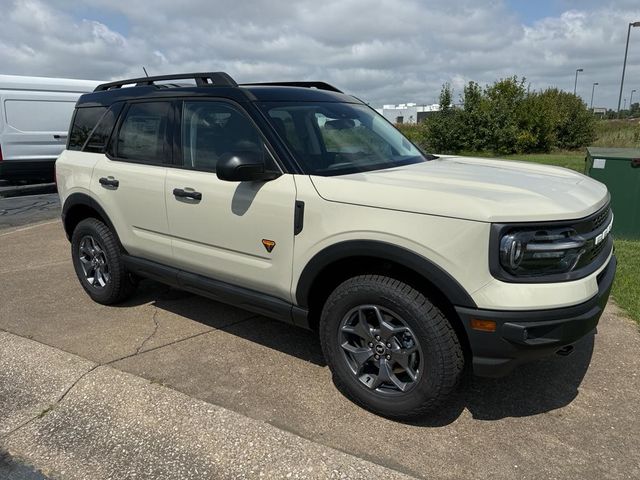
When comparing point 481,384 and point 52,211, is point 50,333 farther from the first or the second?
point 52,211

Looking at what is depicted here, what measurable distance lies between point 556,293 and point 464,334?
0.49 metres

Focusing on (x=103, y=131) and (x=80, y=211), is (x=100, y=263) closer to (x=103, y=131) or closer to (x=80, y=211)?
(x=80, y=211)

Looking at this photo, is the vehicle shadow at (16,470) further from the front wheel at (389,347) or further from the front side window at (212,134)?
the front side window at (212,134)

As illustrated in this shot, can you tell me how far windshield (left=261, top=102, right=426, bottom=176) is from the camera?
330cm

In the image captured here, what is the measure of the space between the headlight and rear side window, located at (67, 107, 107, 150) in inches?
141

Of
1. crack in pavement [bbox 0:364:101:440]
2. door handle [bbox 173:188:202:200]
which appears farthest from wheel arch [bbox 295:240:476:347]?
crack in pavement [bbox 0:364:101:440]

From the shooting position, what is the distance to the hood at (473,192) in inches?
97.8

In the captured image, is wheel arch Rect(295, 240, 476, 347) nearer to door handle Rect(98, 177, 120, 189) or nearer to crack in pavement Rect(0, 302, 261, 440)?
crack in pavement Rect(0, 302, 261, 440)

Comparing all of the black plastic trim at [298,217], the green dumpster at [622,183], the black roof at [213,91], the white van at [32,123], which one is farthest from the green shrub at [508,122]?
the black plastic trim at [298,217]

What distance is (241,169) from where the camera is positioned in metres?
3.03

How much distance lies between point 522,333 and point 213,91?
249 centimetres

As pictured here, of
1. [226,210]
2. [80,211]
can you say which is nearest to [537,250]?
[226,210]

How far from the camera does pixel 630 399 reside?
3137mm

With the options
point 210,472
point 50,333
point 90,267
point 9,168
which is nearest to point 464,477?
point 210,472
